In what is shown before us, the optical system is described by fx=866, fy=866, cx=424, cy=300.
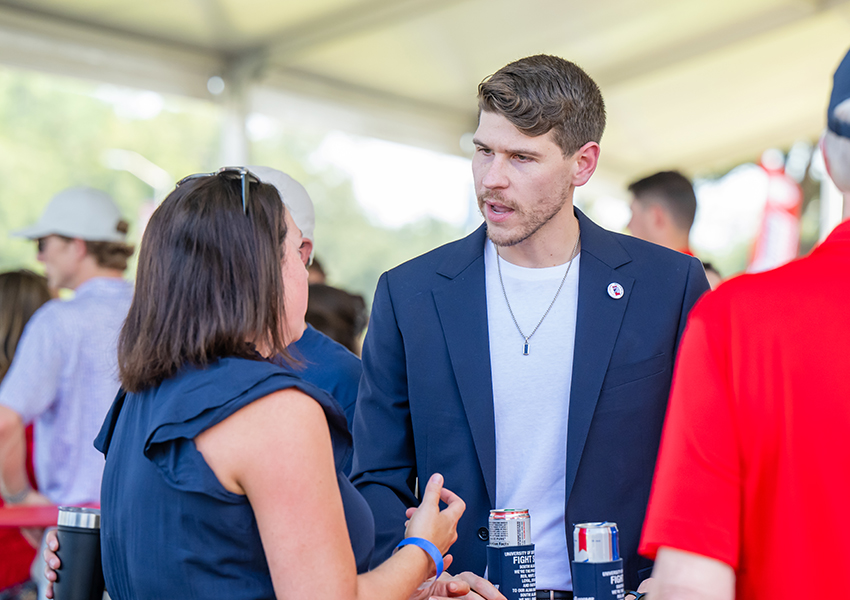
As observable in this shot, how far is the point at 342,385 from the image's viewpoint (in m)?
2.07

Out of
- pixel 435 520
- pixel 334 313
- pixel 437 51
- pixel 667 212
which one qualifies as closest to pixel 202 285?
pixel 435 520

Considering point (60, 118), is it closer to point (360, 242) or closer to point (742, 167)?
point (360, 242)

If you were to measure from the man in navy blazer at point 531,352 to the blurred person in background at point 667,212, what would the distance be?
242cm

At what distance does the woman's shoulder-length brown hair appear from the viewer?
50.0 inches

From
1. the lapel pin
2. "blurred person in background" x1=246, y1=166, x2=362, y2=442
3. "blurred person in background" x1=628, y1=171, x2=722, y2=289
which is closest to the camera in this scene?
the lapel pin

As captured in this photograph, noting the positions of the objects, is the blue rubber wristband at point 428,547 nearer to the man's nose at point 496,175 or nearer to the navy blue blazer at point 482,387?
the navy blue blazer at point 482,387

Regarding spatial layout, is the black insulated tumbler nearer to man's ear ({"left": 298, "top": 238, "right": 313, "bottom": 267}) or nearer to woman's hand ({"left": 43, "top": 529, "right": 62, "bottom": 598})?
woman's hand ({"left": 43, "top": 529, "right": 62, "bottom": 598})

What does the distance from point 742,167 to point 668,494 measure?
46.3 feet

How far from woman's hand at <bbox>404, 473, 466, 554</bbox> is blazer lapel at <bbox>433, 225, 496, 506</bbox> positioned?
0.77 feet

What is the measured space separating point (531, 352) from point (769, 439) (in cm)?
89

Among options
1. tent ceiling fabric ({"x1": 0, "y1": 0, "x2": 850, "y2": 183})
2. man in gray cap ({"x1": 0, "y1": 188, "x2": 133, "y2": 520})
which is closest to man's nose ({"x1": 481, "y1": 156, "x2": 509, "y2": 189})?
man in gray cap ({"x1": 0, "y1": 188, "x2": 133, "y2": 520})

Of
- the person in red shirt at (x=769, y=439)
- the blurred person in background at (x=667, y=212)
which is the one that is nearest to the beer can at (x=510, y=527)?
the person in red shirt at (x=769, y=439)

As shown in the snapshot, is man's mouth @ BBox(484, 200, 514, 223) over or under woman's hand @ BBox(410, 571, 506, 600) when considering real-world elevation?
over

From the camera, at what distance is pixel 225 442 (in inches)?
A: 46.0
